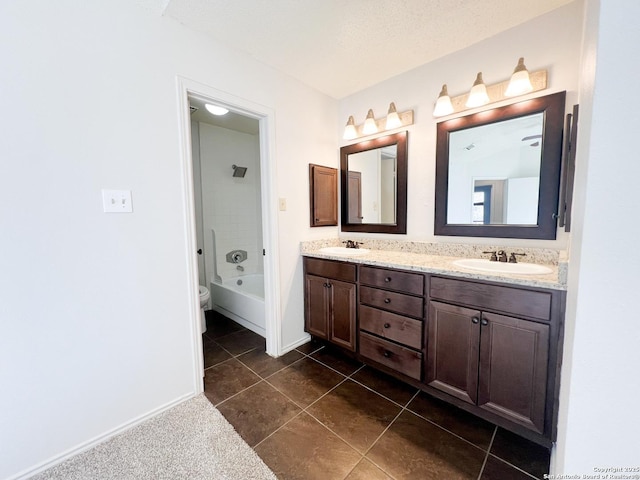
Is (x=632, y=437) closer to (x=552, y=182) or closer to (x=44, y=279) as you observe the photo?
(x=552, y=182)

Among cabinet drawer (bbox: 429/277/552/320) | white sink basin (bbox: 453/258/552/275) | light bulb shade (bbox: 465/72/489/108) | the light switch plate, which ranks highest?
light bulb shade (bbox: 465/72/489/108)

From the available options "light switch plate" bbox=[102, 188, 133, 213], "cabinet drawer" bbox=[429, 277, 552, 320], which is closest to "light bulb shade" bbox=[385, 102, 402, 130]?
"cabinet drawer" bbox=[429, 277, 552, 320]

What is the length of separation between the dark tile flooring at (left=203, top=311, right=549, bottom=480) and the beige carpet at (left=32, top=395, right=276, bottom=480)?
72 millimetres

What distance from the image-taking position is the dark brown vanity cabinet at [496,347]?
1.23 metres

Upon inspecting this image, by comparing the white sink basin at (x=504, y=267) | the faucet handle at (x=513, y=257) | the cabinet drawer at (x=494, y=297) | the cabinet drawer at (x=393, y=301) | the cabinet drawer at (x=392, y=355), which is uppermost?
the faucet handle at (x=513, y=257)

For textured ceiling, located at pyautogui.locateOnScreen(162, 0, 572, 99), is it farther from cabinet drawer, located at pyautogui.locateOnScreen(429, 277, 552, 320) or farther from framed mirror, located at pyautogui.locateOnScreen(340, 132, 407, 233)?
cabinet drawer, located at pyautogui.locateOnScreen(429, 277, 552, 320)

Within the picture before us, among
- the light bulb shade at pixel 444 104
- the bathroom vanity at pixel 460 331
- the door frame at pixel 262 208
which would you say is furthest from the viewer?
the light bulb shade at pixel 444 104

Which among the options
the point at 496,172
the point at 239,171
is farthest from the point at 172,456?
the point at 239,171

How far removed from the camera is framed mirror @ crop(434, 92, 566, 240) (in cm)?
154

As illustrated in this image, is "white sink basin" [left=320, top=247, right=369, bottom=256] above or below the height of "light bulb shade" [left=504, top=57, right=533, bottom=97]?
below

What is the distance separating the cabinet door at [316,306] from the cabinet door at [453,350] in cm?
88

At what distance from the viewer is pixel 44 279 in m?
1.20

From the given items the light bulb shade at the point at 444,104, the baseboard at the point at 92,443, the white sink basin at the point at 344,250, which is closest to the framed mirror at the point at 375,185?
the white sink basin at the point at 344,250

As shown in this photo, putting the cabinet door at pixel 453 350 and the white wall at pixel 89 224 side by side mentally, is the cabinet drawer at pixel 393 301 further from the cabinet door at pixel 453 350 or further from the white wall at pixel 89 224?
the white wall at pixel 89 224
